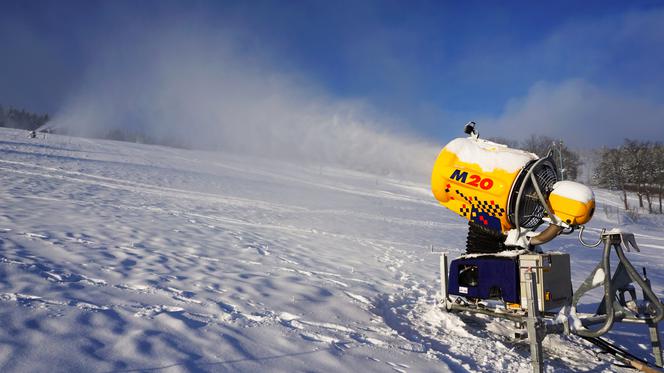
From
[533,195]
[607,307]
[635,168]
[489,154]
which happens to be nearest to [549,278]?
[607,307]

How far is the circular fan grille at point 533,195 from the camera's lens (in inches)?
182

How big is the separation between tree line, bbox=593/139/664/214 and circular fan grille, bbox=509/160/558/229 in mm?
59504

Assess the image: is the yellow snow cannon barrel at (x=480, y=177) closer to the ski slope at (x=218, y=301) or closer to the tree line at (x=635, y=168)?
the ski slope at (x=218, y=301)

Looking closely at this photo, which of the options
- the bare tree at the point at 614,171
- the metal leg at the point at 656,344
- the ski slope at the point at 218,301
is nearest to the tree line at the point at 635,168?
the bare tree at the point at 614,171

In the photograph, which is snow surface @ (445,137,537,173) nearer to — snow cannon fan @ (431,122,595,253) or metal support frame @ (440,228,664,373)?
snow cannon fan @ (431,122,595,253)

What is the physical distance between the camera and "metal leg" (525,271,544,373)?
3.82 meters

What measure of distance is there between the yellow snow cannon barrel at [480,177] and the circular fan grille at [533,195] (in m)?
0.04

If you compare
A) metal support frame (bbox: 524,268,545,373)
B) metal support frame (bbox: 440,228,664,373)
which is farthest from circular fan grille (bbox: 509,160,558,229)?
metal support frame (bbox: 524,268,545,373)

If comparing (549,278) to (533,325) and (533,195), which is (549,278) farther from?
(533,195)

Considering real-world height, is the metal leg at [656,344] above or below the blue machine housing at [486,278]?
below

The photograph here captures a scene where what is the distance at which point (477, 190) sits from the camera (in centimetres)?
494

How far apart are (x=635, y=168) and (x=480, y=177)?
68.3m

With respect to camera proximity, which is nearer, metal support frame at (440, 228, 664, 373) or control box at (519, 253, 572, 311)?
metal support frame at (440, 228, 664, 373)

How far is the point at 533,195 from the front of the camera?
182 inches
